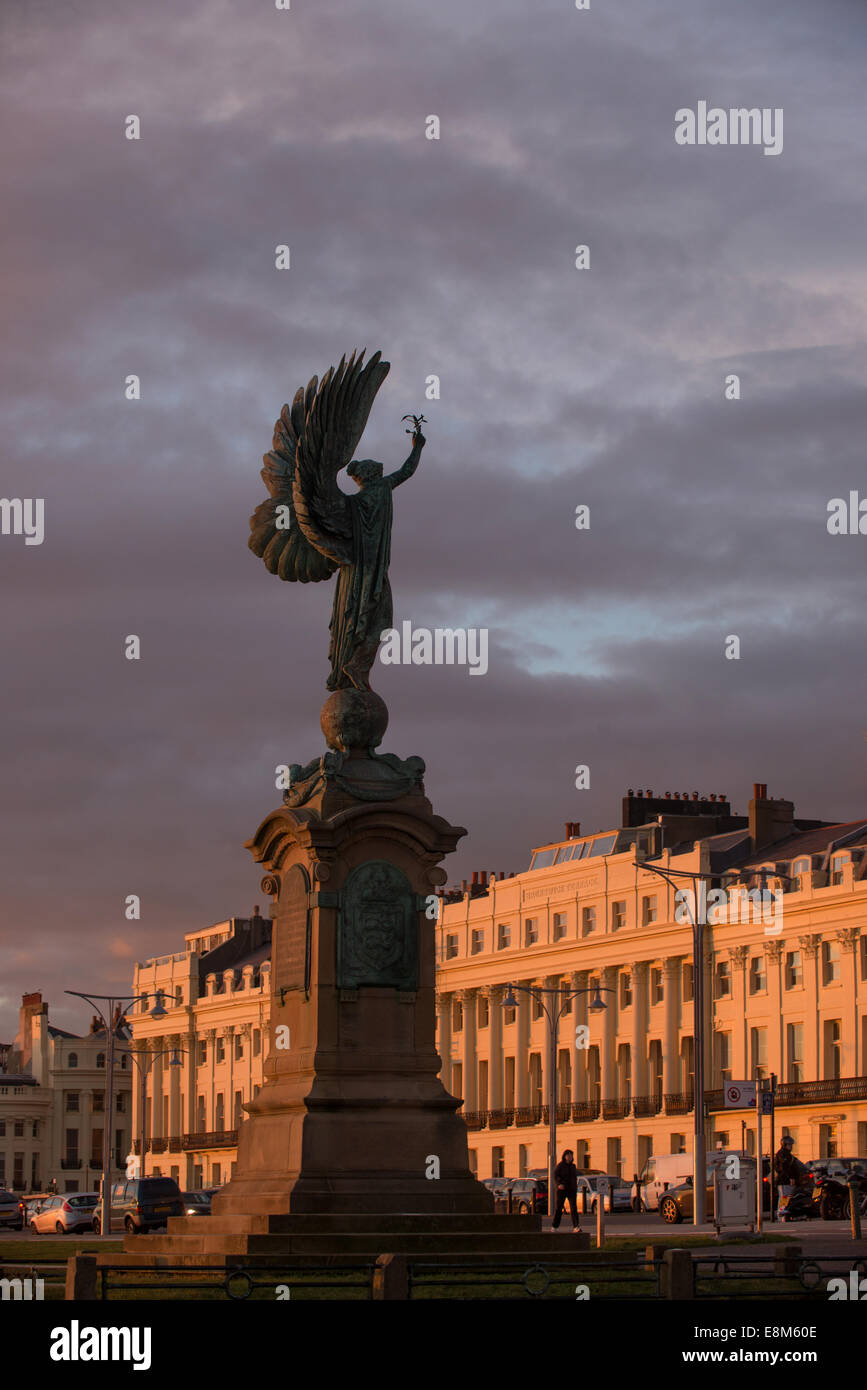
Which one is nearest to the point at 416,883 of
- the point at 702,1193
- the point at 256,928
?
the point at 702,1193

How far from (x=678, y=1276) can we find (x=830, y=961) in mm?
77286

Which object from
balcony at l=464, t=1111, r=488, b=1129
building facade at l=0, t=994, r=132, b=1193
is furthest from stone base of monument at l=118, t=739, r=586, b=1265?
building facade at l=0, t=994, r=132, b=1193

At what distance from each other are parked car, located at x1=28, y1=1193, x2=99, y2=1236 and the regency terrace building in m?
28.5

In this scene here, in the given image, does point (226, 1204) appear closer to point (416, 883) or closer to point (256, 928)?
point (416, 883)

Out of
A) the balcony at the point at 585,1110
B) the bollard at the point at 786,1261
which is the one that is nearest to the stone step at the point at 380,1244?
the bollard at the point at 786,1261

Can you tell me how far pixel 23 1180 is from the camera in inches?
6796

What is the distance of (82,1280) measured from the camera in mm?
20391

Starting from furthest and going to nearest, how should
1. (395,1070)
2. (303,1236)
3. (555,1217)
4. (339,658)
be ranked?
(555,1217) < (339,658) < (395,1070) < (303,1236)

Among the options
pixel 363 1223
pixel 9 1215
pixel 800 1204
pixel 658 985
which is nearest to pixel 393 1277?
pixel 363 1223

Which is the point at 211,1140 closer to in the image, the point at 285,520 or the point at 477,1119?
the point at 477,1119

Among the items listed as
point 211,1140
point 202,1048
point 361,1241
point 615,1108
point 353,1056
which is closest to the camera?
point 361,1241

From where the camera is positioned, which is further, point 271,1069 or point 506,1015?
point 506,1015

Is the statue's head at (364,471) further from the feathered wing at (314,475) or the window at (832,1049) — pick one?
the window at (832,1049)

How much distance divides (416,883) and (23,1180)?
15127cm
